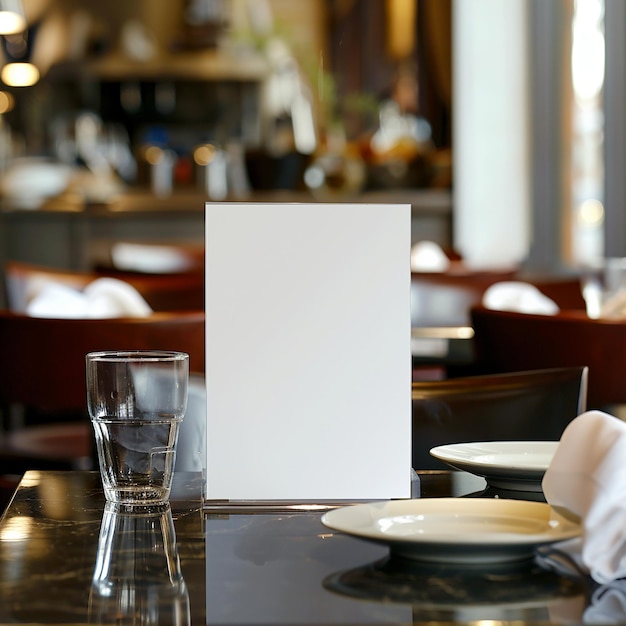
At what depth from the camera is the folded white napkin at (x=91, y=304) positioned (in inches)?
85.1

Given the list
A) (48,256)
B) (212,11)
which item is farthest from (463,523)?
(212,11)

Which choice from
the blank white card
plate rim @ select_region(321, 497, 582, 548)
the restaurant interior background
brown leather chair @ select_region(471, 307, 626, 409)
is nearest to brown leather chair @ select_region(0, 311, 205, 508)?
brown leather chair @ select_region(471, 307, 626, 409)

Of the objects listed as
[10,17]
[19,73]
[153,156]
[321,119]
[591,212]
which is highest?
[321,119]

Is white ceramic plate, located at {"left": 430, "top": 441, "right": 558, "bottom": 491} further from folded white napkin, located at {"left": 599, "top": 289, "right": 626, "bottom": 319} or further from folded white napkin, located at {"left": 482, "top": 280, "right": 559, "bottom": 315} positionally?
folded white napkin, located at {"left": 482, "top": 280, "right": 559, "bottom": 315}

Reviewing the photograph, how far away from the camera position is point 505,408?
133cm

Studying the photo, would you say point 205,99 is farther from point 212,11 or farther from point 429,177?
point 429,177

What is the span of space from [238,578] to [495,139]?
5615 millimetres

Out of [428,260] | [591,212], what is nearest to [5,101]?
[591,212]

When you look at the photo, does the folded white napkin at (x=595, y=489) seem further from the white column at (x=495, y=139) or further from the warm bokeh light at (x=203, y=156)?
the warm bokeh light at (x=203, y=156)

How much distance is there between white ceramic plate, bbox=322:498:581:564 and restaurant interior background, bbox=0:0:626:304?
3981 mm

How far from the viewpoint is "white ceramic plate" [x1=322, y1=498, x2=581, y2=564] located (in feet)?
2.12

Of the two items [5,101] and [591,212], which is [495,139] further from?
[5,101]

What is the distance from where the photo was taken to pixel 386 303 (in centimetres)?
85

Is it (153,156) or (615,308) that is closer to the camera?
(615,308)
